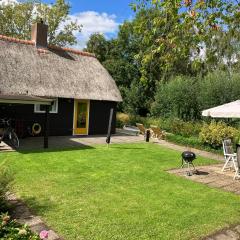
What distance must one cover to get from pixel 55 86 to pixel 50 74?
97 centimetres

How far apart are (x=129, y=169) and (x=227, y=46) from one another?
2714cm

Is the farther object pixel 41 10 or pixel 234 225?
pixel 41 10

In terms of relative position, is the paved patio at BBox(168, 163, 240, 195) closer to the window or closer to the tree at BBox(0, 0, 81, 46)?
the window

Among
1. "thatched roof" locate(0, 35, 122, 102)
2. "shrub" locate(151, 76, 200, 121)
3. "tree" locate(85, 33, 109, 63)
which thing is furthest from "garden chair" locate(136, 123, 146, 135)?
"tree" locate(85, 33, 109, 63)

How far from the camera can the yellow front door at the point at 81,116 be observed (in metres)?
19.8

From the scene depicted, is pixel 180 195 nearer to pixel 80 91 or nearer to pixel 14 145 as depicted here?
pixel 14 145

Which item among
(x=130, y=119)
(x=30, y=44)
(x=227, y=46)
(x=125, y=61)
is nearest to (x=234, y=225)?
(x=30, y=44)

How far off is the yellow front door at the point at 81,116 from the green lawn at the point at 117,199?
305 inches

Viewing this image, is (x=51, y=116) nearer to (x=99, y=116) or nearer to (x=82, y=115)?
(x=82, y=115)

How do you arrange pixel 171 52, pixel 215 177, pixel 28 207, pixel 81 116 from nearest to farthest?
pixel 171 52 < pixel 28 207 < pixel 215 177 < pixel 81 116

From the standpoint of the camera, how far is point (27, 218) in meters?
6.00

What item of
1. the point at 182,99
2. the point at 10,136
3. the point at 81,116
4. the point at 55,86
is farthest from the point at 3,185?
the point at 182,99

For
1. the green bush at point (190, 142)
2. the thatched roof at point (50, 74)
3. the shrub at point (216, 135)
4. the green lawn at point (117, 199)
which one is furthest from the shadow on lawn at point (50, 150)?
the shrub at point (216, 135)

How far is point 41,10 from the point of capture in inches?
1467
